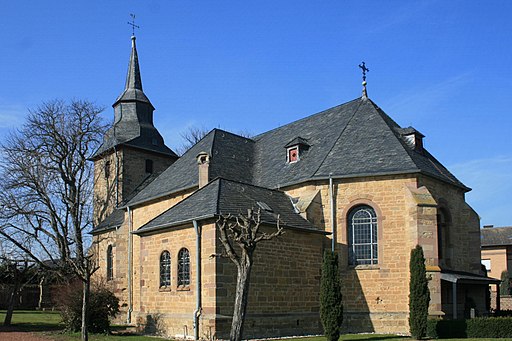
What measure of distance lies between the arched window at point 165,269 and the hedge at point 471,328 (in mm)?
10488

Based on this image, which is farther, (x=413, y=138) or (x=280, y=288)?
(x=413, y=138)

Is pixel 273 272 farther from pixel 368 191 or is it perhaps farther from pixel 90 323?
pixel 90 323

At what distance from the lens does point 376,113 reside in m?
27.6

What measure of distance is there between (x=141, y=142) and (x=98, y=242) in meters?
7.75

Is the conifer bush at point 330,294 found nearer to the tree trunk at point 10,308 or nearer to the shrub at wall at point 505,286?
the tree trunk at point 10,308

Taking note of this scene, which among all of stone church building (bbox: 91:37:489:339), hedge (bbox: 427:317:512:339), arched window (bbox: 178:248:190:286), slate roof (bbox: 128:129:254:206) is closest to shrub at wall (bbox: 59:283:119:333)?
stone church building (bbox: 91:37:489:339)

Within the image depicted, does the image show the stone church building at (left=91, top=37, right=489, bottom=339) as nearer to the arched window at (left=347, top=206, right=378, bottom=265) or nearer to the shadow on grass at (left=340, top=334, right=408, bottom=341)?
Result: the arched window at (left=347, top=206, right=378, bottom=265)

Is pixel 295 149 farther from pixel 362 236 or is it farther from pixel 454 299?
pixel 454 299

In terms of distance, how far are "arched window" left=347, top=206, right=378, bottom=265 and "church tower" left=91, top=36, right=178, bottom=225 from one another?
1831 cm

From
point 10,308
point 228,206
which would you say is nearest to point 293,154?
point 228,206

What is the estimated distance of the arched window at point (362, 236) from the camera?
23906 mm

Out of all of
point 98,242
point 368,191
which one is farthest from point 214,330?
point 98,242

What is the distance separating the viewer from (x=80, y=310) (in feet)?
78.9

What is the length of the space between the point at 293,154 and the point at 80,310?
12735mm
